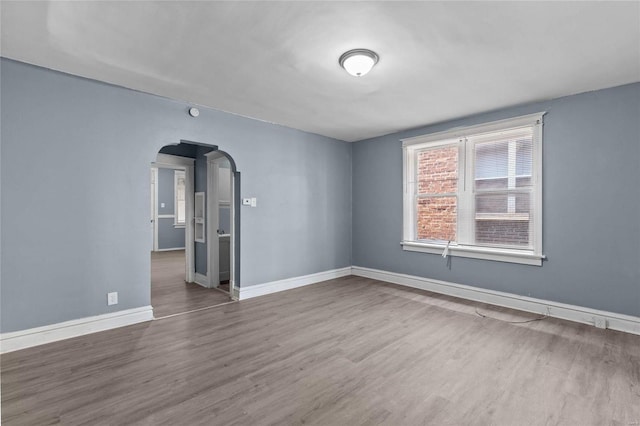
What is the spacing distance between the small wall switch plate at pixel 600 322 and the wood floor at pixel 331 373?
0.51ft

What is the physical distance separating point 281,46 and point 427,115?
2.55 metres

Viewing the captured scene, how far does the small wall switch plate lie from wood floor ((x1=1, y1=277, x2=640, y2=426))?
0.51 ft

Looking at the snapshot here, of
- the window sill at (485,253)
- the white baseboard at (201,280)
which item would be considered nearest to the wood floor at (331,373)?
the window sill at (485,253)

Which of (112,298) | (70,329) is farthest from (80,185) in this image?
(70,329)

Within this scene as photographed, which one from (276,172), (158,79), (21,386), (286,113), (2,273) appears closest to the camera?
(21,386)

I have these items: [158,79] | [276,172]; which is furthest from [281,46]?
[276,172]

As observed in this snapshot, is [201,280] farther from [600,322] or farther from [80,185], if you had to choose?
[600,322]

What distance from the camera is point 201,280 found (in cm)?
523

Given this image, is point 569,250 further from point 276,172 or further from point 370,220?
point 276,172

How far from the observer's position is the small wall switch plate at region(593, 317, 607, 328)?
10.5 ft

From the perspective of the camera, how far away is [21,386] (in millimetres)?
2145

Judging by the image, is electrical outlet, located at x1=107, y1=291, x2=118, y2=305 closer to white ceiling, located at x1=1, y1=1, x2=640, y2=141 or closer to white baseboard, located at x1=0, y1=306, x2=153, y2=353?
white baseboard, located at x1=0, y1=306, x2=153, y2=353

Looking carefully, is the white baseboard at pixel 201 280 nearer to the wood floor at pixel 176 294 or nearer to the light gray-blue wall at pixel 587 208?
the wood floor at pixel 176 294

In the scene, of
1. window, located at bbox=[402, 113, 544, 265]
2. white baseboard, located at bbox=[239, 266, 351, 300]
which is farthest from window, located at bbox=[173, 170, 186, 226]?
window, located at bbox=[402, 113, 544, 265]
